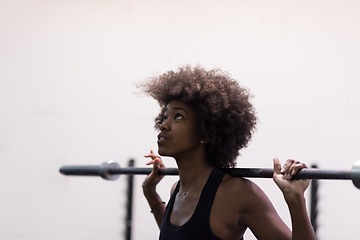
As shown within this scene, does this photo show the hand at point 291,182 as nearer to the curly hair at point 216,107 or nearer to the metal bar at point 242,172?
the metal bar at point 242,172

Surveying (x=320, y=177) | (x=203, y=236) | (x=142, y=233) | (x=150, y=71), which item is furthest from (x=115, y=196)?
(x=320, y=177)

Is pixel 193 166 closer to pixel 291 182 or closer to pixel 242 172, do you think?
pixel 242 172

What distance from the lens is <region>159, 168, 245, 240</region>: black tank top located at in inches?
40.0

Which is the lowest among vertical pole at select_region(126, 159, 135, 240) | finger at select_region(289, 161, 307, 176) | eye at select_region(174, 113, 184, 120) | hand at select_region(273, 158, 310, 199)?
vertical pole at select_region(126, 159, 135, 240)

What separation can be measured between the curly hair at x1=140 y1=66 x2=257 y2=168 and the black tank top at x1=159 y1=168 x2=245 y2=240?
2.7 inches

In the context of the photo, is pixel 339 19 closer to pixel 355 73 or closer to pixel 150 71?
pixel 355 73

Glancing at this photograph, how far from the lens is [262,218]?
38.4 inches

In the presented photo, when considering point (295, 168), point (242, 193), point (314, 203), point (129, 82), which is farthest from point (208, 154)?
point (129, 82)

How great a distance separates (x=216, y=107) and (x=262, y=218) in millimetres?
275

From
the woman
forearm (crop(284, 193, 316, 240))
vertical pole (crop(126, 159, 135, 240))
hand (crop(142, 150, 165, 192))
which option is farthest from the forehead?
vertical pole (crop(126, 159, 135, 240))

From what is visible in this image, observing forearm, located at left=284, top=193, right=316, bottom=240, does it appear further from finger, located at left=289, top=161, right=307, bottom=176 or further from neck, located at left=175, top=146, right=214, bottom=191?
neck, located at left=175, top=146, right=214, bottom=191

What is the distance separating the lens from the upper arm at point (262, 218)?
95 centimetres

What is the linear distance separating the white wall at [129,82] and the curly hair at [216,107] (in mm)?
779

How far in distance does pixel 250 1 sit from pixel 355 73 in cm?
50
